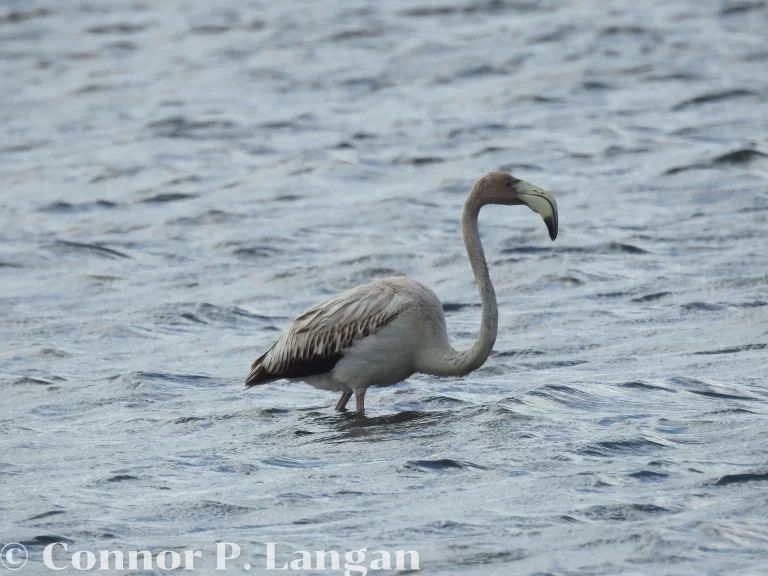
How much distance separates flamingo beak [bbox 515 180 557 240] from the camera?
961 centimetres

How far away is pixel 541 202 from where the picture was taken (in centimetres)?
970

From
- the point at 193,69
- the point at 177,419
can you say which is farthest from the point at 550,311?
the point at 193,69

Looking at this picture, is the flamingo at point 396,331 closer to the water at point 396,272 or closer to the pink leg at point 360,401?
the pink leg at point 360,401

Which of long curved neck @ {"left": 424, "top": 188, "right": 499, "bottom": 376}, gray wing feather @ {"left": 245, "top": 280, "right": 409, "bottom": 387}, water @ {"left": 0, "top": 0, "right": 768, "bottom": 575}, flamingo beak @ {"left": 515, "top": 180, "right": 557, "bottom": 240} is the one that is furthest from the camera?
gray wing feather @ {"left": 245, "top": 280, "right": 409, "bottom": 387}

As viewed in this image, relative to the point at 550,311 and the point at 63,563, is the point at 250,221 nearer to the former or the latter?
the point at 550,311

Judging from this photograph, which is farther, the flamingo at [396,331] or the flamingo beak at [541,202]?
the flamingo at [396,331]

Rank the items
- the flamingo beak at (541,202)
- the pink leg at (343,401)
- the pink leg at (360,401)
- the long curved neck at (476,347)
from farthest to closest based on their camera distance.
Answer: the pink leg at (343,401) < the pink leg at (360,401) < the long curved neck at (476,347) < the flamingo beak at (541,202)

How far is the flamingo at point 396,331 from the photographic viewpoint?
980cm

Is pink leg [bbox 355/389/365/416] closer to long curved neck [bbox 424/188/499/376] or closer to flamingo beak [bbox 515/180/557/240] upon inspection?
long curved neck [bbox 424/188/499/376]

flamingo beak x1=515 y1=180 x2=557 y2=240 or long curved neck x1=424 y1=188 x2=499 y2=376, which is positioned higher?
flamingo beak x1=515 y1=180 x2=557 y2=240

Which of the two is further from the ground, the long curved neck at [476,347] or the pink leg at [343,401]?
the long curved neck at [476,347]

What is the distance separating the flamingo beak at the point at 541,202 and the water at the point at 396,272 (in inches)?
48.7

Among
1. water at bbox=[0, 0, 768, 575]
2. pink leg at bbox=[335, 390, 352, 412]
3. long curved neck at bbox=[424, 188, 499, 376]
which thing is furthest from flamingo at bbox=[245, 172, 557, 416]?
water at bbox=[0, 0, 768, 575]

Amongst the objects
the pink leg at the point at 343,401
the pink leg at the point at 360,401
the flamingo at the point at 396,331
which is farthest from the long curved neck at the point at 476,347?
the pink leg at the point at 343,401
